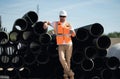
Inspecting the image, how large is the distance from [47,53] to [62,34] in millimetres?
1048

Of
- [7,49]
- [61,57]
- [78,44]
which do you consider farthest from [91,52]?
[7,49]

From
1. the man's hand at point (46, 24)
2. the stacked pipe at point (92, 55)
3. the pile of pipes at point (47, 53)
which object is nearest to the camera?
the man's hand at point (46, 24)

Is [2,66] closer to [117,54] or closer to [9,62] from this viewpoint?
[9,62]

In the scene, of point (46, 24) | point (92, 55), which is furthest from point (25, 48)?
point (92, 55)

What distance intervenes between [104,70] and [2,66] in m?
3.57

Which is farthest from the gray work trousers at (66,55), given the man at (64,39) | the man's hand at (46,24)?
Answer: the man's hand at (46,24)

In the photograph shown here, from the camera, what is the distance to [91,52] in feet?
33.5

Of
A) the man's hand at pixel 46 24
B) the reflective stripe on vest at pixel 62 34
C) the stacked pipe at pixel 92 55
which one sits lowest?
the stacked pipe at pixel 92 55

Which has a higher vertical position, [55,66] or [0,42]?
[0,42]

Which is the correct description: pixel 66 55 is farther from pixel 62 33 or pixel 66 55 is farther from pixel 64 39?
pixel 62 33

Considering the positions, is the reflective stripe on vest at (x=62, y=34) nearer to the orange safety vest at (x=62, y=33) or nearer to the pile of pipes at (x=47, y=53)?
the orange safety vest at (x=62, y=33)

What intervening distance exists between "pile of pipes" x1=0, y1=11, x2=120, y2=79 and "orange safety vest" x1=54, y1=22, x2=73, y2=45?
2.06ft

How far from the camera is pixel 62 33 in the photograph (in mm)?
9562

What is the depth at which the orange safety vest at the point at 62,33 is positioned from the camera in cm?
951
